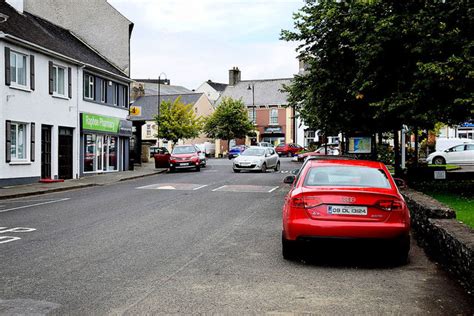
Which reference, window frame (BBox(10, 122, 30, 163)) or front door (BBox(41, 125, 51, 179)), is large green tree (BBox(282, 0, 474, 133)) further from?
front door (BBox(41, 125, 51, 179))

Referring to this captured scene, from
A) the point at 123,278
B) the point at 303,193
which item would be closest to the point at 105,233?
the point at 123,278

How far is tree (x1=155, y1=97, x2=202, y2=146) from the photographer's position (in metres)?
69.2

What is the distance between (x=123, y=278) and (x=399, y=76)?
12.1 metres

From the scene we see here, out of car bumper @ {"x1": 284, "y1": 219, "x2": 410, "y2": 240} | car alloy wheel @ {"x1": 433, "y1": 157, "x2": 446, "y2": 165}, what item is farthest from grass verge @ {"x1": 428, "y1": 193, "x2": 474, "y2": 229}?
car alloy wheel @ {"x1": 433, "y1": 157, "x2": 446, "y2": 165}

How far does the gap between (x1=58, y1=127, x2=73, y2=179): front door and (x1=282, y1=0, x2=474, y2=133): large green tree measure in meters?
13.2

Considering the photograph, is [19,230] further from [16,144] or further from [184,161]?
[184,161]

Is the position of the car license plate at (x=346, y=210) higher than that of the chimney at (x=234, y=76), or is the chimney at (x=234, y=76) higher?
the chimney at (x=234, y=76)

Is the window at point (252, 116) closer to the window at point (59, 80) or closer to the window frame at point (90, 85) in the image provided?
the window frame at point (90, 85)

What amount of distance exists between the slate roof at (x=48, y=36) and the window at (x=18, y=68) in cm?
85

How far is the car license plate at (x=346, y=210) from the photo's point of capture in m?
7.59

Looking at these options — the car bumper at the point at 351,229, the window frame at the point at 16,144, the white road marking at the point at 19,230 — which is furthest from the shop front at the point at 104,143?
the car bumper at the point at 351,229

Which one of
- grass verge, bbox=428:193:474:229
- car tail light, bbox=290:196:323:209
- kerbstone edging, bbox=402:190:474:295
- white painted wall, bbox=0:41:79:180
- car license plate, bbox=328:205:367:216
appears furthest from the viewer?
white painted wall, bbox=0:41:79:180

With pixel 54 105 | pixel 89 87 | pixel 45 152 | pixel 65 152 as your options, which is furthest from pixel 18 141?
pixel 89 87

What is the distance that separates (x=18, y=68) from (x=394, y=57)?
52.9ft
